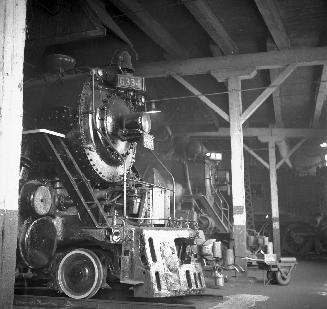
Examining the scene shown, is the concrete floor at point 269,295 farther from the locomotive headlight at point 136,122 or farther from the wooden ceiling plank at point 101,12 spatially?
the wooden ceiling plank at point 101,12

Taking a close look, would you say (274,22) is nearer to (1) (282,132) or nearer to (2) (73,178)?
(2) (73,178)

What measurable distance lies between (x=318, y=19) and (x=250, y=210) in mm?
9025

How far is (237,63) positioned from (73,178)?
4.58 m

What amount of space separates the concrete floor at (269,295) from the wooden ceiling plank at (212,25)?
462 cm

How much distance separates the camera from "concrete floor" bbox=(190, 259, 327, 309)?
566 centimetres

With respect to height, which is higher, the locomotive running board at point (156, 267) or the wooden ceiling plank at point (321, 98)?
the wooden ceiling plank at point (321, 98)

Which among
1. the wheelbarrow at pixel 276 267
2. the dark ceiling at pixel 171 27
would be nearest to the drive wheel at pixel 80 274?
the dark ceiling at pixel 171 27

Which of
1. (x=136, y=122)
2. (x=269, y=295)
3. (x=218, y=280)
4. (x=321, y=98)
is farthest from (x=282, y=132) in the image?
(x=136, y=122)

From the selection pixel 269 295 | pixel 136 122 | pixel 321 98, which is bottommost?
pixel 269 295

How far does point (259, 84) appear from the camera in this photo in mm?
11688

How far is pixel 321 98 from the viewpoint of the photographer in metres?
12.0

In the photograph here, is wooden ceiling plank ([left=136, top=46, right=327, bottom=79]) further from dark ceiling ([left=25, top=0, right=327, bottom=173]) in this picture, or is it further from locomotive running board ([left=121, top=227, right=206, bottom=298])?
locomotive running board ([left=121, top=227, right=206, bottom=298])

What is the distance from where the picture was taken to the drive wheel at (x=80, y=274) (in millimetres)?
5516

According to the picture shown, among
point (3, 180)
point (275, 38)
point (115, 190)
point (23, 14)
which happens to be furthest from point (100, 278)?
point (275, 38)
